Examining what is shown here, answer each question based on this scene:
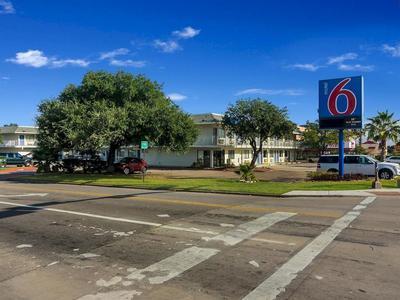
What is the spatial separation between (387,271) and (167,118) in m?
27.5

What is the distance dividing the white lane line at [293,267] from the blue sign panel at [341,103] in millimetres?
17232

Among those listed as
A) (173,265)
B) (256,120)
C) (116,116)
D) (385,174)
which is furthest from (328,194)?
(256,120)

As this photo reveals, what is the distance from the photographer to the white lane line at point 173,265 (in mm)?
7055

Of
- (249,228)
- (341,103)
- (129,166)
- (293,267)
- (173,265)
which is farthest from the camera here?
(129,166)

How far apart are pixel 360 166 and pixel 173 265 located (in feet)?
85.6

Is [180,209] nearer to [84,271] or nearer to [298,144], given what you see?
[84,271]

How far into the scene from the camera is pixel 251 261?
25.8 ft

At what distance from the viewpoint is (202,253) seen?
27.8 ft

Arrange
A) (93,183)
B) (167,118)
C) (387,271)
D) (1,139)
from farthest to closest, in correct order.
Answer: (1,139) < (167,118) < (93,183) < (387,271)

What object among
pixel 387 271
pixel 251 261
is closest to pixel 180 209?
pixel 251 261

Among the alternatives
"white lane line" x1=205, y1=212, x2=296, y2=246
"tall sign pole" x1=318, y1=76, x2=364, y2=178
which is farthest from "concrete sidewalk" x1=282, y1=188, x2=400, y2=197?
"tall sign pole" x1=318, y1=76, x2=364, y2=178

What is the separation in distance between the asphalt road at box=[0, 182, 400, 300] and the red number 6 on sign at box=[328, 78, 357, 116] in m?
13.6

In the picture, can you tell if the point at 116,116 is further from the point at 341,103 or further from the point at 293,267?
the point at 293,267

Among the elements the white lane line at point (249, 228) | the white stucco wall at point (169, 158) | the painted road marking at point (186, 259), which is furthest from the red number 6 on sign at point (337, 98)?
the white stucco wall at point (169, 158)
